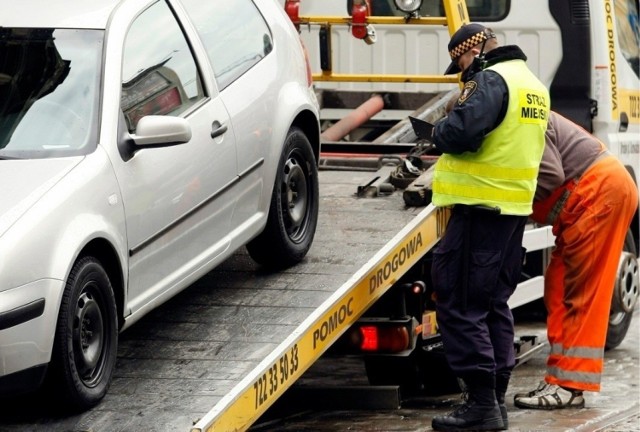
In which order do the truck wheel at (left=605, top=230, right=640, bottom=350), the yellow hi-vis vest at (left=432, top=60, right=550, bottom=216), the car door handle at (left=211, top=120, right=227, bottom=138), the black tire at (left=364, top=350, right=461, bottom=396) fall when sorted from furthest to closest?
the truck wheel at (left=605, top=230, right=640, bottom=350) → the black tire at (left=364, top=350, right=461, bottom=396) → the yellow hi-vis vest at (left=432, top=60, right=550, bottom=216) → the car door handle at (left=211, top=120, right=227, bottom=138)

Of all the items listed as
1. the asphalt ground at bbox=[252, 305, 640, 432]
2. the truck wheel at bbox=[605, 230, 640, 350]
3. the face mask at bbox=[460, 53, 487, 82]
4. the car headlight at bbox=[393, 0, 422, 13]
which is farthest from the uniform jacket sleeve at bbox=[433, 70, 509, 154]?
the truck wheel at bbox=[605, 230, 640, 350]

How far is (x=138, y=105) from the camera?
5.88 meters

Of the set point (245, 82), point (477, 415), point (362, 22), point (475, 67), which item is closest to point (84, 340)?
point (245, 82)

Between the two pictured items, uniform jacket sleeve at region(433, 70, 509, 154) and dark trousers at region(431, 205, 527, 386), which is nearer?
uniform jacket sleeve at region(433, 70, 509, 154)

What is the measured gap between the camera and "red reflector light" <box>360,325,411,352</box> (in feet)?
23.4

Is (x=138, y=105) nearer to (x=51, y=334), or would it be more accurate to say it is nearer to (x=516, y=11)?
(x=51, y=334)

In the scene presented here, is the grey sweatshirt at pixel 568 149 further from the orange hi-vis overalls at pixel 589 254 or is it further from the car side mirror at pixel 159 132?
the car side mirror at pixel 159 132

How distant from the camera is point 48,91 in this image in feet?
18.9

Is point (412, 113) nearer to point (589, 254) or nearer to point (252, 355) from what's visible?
point (589, 254)

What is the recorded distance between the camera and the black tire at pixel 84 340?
5.11 meters

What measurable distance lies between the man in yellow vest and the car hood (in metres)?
2.10

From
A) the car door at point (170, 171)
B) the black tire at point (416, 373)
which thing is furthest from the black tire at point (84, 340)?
the black tire at point (416, 373)

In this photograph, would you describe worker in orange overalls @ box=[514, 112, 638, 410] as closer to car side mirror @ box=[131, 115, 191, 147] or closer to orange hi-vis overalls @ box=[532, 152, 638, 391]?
orange hi-vis overalls @ box=[532, 152, 638, 391]

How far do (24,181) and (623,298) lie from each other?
17.6 ft
